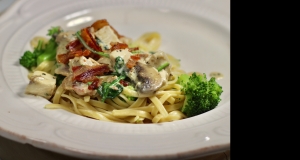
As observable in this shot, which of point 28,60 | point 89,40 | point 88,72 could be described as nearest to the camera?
point 88,72

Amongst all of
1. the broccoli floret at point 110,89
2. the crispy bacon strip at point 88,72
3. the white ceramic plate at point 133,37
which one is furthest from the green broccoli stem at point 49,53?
the broccoli floret at point 110,89

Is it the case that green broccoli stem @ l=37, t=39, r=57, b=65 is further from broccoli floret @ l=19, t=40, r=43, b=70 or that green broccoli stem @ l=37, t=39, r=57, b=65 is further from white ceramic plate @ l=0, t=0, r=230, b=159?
white ceramic plate @ l=0, t=0, r=230, b=159

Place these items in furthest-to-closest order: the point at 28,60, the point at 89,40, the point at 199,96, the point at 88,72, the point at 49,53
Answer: the point at 49,53 < the point at 28,60 < the point at 89,40 < the point at 88,72 < the point at 199,96

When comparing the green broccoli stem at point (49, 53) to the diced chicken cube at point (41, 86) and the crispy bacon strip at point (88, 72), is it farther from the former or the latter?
the crispy bacon strip at point (88, 72)

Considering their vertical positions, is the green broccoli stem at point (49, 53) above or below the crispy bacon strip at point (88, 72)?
above

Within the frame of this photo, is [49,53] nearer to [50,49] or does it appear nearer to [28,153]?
[50,49]

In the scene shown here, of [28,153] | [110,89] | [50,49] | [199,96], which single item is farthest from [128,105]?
[50,49]
